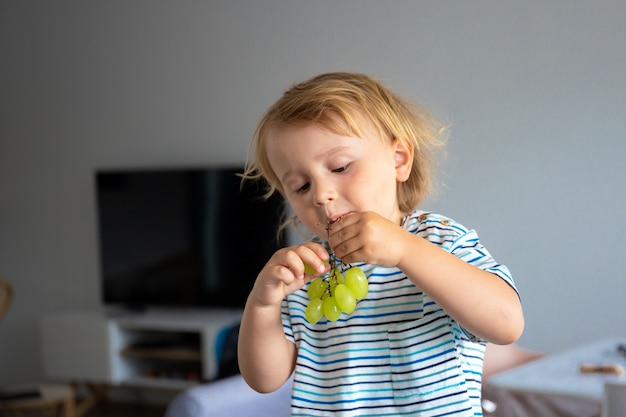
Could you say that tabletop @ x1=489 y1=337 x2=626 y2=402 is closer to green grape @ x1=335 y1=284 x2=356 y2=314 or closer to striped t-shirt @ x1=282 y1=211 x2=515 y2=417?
striped t-shirt @ x1=282 y1=211 x2=515 y2=417

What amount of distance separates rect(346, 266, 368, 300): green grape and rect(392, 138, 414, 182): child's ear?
194 mm

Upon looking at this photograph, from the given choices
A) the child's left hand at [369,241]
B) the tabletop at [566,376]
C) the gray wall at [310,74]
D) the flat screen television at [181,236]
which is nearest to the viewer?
the child's left hand at [369,241]

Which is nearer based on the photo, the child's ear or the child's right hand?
the child's right hand

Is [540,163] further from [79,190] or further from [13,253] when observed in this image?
[13,253]

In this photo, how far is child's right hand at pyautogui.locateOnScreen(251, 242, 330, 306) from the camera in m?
0.98

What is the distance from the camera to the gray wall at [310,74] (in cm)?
314

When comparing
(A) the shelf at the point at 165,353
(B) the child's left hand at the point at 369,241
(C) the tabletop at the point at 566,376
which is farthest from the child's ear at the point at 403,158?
(A) the shelf at the point at 165,353

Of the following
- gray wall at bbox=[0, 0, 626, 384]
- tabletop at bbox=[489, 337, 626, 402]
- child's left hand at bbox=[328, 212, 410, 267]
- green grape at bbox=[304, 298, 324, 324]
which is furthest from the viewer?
gray wall at bbox=[0, 0, 626, 384]

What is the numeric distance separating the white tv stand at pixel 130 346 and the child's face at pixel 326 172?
3.09m

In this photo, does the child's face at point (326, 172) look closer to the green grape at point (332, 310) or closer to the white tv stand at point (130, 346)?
the green grape at point (332, 310)

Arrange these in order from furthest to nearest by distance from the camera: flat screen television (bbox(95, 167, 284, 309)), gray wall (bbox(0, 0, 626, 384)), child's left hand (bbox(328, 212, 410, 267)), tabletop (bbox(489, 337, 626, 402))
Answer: flat screen television (bbox(95, 167, 284, 309)), gray wall (bbox(0, 0, 626, 384)), tabletop (bbox(489, 337, 626, 402)), child's left hand (bbox(328, 212, 410, 267))

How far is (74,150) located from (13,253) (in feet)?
2.79

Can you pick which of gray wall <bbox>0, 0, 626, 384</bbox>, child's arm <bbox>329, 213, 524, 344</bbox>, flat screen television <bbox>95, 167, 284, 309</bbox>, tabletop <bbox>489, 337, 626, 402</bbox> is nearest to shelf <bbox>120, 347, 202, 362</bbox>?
flat screen television <bbox>95, 167, 284, 309</bbox>

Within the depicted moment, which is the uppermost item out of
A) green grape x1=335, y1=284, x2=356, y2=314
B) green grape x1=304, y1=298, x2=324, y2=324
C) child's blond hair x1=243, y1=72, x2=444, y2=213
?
child's blond hair x1=243, y1=72, x2=444, y2=213
